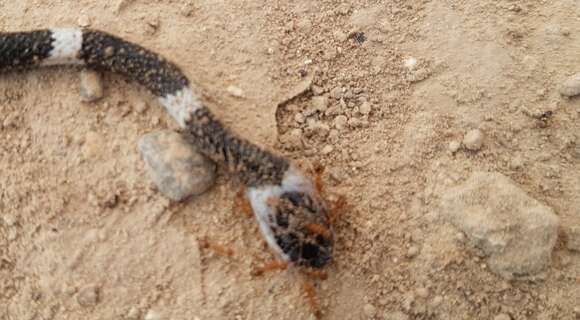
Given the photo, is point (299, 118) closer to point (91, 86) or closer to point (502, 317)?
point (91, 86)

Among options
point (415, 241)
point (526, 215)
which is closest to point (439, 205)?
point (415, 241)

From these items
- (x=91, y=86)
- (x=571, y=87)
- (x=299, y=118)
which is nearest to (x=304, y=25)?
(x=299, y=118)

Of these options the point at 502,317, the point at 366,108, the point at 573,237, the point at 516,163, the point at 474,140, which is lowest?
the point at 502,317

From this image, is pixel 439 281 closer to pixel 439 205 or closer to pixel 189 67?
pixel 439 205

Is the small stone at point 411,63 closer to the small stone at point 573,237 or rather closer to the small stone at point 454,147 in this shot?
the small stone at point 454,147

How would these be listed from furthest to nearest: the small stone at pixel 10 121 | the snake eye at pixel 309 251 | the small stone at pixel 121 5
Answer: the small stone at pixel 121 5 → the small stone at pixel 10 121 → the snake eye at pixel 309 251

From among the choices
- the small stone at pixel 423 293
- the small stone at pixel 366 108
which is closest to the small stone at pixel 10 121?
the small stone at pixel 366 108
